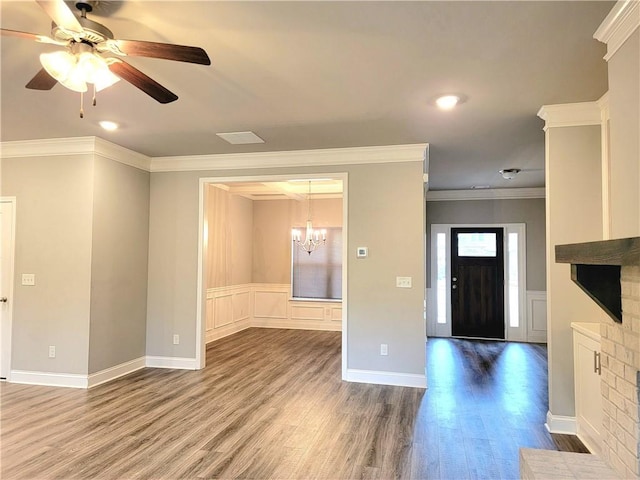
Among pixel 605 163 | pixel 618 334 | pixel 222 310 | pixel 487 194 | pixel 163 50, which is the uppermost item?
pixel 487 194

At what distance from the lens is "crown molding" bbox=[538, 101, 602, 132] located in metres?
3.23

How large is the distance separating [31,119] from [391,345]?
422 centimetres

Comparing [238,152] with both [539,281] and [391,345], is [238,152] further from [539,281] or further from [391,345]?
[539,281]

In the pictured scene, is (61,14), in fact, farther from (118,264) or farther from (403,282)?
(403,282)

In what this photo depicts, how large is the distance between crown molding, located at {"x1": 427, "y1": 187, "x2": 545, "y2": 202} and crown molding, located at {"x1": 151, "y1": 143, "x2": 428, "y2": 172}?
3.23 metres

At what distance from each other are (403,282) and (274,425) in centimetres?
203

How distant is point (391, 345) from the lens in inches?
→ 177

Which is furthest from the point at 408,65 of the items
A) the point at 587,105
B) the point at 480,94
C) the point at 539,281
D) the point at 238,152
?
the point at 539,281

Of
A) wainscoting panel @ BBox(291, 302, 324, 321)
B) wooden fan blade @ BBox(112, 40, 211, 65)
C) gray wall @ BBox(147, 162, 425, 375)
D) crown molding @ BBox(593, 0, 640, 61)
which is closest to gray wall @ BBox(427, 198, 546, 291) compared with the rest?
wainscoting panel @ BBox(291, 302, 324, 321)

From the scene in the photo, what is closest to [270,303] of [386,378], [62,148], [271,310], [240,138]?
[271,310]

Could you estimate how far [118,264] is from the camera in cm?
470

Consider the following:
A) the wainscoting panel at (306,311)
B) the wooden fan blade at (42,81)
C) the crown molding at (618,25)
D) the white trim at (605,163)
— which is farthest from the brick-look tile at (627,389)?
the wainscoting panel at (306,311)

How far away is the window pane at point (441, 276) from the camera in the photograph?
7.49 m

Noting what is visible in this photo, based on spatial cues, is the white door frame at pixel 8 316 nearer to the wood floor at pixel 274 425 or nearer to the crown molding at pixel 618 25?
the wood floor at pixel 274 425
